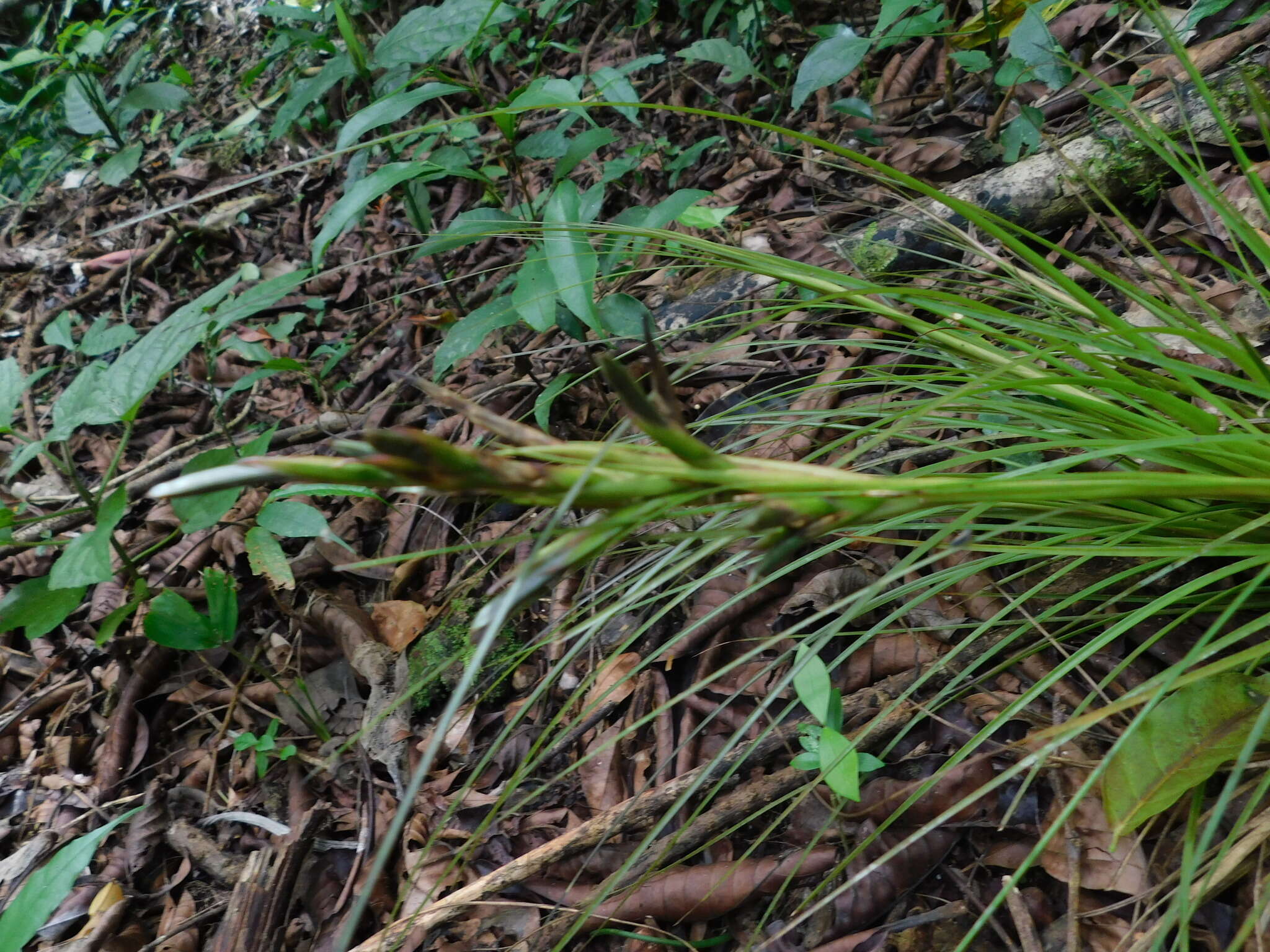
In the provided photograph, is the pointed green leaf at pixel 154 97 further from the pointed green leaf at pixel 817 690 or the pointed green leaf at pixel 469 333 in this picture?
the pointed green leaf at pixel 817 690

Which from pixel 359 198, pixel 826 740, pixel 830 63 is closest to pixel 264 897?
pixel 826 740

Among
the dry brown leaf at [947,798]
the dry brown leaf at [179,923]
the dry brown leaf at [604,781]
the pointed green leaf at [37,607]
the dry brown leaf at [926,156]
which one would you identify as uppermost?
the dry brown leaf at [926,156]

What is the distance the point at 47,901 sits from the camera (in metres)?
1.14

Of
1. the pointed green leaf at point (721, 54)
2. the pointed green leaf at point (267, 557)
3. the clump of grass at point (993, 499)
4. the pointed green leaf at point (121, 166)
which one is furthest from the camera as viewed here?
the pointed green leaf at point (121, 166)

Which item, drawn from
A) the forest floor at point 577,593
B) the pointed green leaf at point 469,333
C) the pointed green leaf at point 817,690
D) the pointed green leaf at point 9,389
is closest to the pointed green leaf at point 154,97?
the forest floor at point 577,593

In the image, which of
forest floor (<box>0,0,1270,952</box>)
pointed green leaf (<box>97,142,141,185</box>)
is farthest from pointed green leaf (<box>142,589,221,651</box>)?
pointed green leaf (<box>97,142,141,185</box>)

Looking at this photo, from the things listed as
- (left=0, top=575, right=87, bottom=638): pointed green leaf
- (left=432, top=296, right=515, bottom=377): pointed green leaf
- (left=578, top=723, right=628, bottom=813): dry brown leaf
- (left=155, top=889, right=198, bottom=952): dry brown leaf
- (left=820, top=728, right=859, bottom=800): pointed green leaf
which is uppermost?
(left=432, top=296, right=515, bottom=377): pointed green leaf

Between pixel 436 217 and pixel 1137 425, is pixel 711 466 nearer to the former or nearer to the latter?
pixel 1137 425

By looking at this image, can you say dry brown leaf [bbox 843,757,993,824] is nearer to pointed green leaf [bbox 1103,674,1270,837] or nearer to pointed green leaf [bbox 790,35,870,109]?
pointed green leaf [bbox 1103,674,1270,837]

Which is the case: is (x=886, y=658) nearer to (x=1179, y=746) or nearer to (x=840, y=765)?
(x=840, y=765)

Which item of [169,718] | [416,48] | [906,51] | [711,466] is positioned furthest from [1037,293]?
[169,718]

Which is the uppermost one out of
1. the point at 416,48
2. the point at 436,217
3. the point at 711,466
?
the point at 416,48

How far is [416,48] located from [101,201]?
3.05m

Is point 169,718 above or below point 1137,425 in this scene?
below
